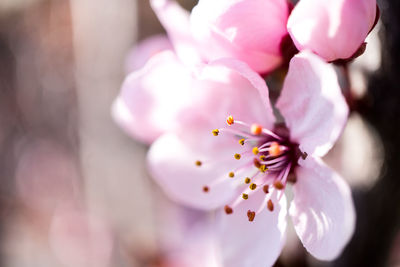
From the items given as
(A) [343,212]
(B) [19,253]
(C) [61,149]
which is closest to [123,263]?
(B) [19,253]

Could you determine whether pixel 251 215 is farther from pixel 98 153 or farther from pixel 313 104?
pixel 98 153

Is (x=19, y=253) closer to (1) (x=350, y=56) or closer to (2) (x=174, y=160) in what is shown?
(2) (x=174, y=160)

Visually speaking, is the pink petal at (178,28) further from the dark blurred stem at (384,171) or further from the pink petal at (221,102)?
the dark blurred stem at (384,171)

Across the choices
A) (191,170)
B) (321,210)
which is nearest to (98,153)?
(191,170)

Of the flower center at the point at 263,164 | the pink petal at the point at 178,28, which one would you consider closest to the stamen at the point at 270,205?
the flower center at the point at 263,164

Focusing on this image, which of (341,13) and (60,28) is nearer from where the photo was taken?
(341,13)

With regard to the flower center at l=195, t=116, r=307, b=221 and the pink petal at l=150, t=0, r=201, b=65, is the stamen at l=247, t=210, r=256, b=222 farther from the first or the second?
the pink petal at l=150, t=0, r=201, b=65
